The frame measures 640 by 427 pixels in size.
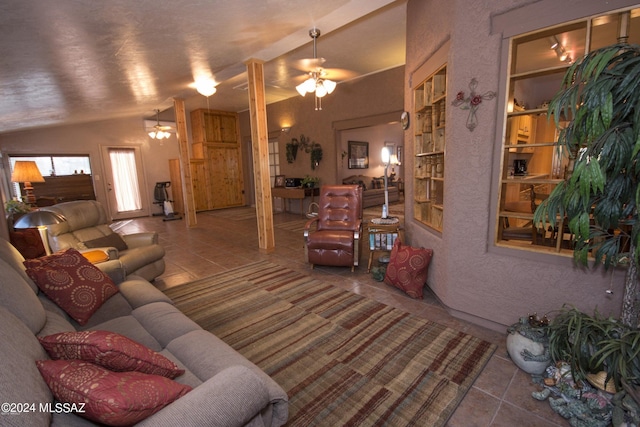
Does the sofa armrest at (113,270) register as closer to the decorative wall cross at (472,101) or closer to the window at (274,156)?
the decorative wall cross at (472,101)

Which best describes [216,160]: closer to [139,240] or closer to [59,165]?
[59,165]

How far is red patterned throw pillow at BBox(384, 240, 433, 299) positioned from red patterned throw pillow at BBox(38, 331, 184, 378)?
2246 mm

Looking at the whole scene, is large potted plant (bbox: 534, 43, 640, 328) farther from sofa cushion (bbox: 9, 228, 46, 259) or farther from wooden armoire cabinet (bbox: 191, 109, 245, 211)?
wooden armoire cabinet (bbox: 191, 109, 245, 211)

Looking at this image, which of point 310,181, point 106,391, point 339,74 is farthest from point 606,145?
point 310,181

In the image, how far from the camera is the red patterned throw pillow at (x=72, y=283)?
1.67 meters

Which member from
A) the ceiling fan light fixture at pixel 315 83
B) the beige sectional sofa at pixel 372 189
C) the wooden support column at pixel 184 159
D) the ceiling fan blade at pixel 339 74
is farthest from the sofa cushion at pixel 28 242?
the beige sectional sofa at pixel 372 189

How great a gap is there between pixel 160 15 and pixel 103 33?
1.71 ft

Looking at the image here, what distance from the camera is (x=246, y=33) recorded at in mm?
3039

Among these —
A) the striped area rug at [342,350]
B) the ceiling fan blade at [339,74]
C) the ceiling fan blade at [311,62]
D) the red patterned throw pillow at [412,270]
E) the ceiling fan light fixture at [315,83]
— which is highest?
the ceiling fan blade at [339,74]

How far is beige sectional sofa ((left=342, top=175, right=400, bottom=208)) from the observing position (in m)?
7.89

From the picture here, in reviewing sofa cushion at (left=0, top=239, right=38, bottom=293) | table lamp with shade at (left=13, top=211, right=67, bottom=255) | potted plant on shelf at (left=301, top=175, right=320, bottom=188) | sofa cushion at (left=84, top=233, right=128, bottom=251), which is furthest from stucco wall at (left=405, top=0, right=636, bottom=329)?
potted plant on shelf at (left=301, top=175, right=320, bottom=188)

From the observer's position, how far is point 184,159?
637 cm

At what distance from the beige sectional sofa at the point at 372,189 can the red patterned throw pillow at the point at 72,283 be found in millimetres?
6209

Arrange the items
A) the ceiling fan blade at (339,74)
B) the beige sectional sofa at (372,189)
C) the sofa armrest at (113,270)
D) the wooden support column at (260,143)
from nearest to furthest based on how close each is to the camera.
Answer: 1. the sofa armrest at (113,270)
2. the wooden support column at (260,143)
3. the ceiling fan blade at (339,74)
4. the beige sectional sofa at (372,189)
